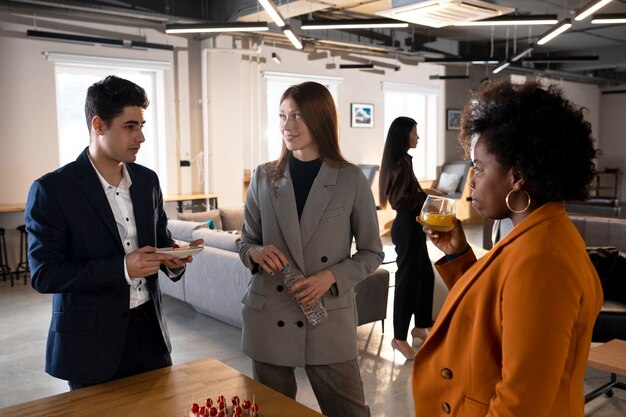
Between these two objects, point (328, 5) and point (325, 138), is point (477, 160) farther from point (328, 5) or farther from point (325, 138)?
point (328, 5)

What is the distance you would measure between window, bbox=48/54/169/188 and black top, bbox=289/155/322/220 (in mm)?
6674

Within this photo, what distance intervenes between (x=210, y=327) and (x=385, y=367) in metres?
1.71

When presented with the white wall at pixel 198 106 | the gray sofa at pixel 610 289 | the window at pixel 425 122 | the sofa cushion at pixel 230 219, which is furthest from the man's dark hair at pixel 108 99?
the window at pixel 425 122

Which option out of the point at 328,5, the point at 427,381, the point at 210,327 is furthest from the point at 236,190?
the point at 427,381

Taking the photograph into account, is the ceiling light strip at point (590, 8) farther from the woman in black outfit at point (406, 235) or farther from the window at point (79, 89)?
the window at point (79, 89)

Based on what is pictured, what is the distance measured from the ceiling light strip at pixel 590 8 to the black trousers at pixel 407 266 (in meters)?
2.66

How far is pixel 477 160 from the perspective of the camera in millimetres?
1183

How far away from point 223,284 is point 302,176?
2.87m

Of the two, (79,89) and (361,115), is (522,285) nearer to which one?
(79,89)

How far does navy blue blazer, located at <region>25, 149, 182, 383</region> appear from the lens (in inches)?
65.8

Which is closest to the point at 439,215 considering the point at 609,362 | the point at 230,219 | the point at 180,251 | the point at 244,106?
the point at 180,251

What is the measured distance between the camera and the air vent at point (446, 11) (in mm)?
5434

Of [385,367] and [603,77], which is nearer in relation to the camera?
[385,367]

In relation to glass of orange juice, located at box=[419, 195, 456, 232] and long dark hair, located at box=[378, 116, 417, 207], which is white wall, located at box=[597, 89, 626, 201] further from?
glass of orange juice, located at box=[419, 195, 456, 232]
